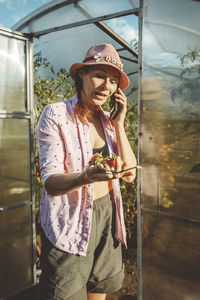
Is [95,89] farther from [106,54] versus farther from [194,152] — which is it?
[194,152]

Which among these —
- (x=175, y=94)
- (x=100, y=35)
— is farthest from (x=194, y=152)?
(x=100, y=35)

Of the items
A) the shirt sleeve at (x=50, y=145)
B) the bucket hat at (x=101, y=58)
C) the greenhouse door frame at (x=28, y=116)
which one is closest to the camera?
the shirt sleeve at (x=50, y=145)

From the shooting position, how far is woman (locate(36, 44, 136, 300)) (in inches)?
54.3

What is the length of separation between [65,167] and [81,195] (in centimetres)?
19

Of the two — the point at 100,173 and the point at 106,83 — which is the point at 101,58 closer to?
the point at 106,83

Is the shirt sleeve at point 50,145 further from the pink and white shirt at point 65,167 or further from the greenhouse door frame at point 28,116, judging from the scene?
the greenhouse door frame at point 28,116

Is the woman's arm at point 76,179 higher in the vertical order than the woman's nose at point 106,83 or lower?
lower

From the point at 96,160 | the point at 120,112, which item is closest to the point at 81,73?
the point at 120,112

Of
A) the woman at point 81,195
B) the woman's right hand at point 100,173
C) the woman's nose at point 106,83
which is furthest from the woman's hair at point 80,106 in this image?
the woman's right hand at point 100,173

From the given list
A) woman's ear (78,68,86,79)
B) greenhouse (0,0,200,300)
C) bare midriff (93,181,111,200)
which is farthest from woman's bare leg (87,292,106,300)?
woman's ear (78,68,86,79)

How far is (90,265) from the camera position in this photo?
1.52 m

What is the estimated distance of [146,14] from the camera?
173 cm

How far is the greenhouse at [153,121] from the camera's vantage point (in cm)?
164

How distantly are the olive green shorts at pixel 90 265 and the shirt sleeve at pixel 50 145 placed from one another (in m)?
0.36
